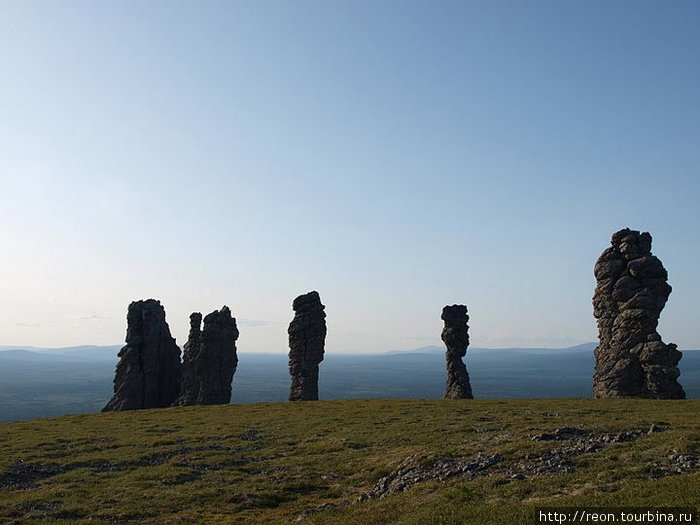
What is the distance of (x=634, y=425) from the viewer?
121 feet

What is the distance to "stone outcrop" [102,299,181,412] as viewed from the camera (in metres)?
94.9

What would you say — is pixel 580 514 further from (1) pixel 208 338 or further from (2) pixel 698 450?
(1) pixel 208 338

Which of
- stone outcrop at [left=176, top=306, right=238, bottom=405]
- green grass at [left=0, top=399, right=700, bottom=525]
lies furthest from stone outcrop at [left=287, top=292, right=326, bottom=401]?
green grass at [left=0, top=399, right=700, bottom=525]

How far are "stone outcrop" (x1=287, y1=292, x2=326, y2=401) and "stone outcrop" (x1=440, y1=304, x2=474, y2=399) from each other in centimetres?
2330

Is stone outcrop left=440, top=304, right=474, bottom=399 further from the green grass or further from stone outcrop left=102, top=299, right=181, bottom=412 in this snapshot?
stone outcrop left=102, top=299, right=181, bottom=412

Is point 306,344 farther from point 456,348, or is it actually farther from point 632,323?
point 632,323

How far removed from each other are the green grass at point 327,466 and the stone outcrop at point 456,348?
21.5 meters

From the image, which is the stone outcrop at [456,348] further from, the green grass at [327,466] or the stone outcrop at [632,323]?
the green grass at [327,466]

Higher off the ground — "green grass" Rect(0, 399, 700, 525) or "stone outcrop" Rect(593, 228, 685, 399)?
"stone outcrop" Rect(593, 228, 685, 399)

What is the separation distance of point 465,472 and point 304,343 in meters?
69.3

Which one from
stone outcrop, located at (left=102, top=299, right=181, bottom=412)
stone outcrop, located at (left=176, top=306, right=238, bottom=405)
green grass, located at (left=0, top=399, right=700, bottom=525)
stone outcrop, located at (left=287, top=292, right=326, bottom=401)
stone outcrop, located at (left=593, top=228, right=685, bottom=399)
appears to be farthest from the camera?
stone outcrop, located at (left=102, top=299, right=181, bottom=412)

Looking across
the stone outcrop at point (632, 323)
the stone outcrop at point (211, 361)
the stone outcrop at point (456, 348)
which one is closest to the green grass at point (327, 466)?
the stone outcrop at point (632, 323)

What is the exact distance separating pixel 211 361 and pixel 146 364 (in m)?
13.2

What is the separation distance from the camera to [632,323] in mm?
72688
